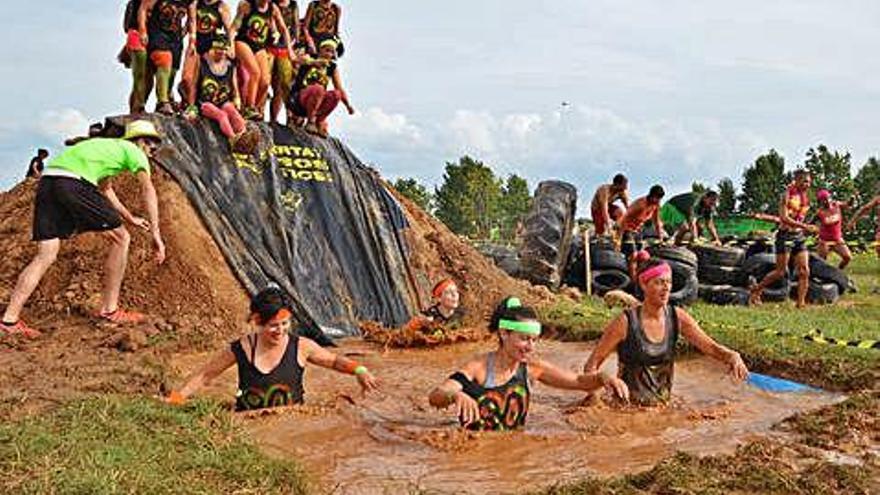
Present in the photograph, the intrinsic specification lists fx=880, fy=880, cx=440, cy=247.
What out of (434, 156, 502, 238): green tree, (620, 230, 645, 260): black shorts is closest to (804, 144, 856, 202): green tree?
(434, 156, 502, 238): green tree

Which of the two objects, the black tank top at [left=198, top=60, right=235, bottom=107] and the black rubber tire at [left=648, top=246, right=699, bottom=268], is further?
the black rubber tire at [left=648, top=246, right=699, bottom=268]

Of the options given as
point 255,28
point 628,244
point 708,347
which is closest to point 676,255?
point 628,244

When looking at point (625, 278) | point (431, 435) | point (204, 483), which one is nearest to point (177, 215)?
point (431, 435)

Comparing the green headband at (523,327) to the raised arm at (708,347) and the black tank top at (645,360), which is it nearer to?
the black tank top at (645,360)

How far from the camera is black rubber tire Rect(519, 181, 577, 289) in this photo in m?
14.8

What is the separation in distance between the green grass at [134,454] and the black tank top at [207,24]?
252 inches

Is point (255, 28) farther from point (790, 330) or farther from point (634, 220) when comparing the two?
point (790, 330)

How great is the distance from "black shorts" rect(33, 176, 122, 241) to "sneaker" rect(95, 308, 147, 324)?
91 centimetres

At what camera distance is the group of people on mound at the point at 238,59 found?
34.1 feet

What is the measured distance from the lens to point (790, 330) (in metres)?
10.1

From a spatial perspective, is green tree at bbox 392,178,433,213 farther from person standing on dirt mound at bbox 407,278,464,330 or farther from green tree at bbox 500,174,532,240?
person standing on dirt mound at bbox 407,278,464,330

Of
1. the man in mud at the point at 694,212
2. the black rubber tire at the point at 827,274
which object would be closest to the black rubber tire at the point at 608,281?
the man in mud at the point at 694,212

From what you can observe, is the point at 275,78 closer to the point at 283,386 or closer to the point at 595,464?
the point at 283,386

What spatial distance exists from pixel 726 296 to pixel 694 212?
457 centimetres
